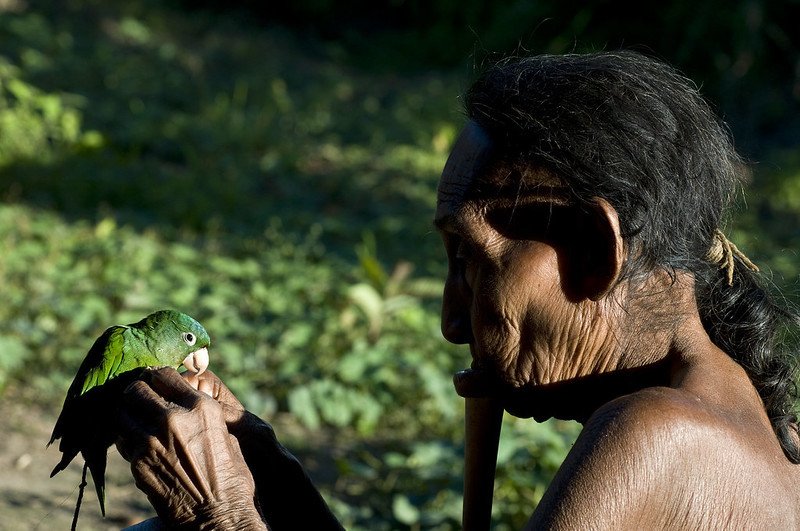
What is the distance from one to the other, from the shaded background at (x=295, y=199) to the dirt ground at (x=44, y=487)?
0.5 inches

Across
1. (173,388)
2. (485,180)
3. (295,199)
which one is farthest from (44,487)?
(295,199)

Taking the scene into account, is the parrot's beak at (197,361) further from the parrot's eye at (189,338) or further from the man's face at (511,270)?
the man's face at (511,270)

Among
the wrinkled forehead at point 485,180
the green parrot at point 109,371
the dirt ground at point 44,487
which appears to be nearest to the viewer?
the wrinkled forehead at point 485,180

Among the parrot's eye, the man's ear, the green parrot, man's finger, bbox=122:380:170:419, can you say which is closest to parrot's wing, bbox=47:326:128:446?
the green parrot

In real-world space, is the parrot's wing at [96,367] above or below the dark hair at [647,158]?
above

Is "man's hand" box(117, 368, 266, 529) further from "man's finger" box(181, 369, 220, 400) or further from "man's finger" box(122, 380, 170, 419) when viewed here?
"man's finger" box(181, 369, 220, 400)

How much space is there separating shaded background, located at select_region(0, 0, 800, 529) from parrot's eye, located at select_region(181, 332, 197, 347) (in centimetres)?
87

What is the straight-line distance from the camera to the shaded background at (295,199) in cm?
452

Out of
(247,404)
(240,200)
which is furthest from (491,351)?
(240,200)

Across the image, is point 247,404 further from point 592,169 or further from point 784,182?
point 784,182

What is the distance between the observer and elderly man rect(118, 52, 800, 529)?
1.83 m

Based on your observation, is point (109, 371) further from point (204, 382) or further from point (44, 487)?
point (44, 487)

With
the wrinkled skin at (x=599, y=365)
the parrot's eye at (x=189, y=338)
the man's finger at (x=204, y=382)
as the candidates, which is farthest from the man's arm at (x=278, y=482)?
the wrinkled skin at (x=599, y=365)

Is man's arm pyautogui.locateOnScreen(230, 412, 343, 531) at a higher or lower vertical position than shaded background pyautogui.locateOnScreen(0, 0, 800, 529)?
lower
